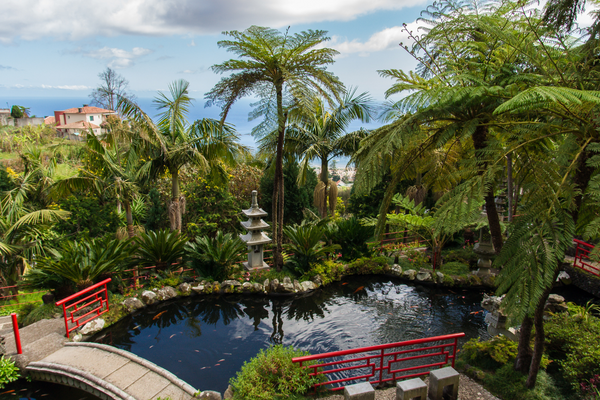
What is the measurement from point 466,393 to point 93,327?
6339mm

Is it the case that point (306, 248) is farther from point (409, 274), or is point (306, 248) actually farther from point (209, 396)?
point (209, 396)

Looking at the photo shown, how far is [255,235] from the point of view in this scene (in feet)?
29.3

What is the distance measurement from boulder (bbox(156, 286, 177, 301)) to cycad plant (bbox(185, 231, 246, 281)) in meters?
0.80

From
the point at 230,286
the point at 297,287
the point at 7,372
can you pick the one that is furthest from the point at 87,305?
the point at 297,287

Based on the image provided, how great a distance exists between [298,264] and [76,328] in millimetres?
4895

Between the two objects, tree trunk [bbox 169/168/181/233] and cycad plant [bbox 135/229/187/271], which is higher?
tree trunk [bbox 169/168/181/233]

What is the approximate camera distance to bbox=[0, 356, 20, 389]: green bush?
5281 mm

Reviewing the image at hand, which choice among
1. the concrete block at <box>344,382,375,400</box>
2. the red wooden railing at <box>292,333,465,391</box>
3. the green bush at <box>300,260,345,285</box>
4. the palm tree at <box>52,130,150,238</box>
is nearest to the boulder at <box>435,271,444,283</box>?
the green bush at <box>300,260,345,285</box>

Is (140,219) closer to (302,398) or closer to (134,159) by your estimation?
(134,159)

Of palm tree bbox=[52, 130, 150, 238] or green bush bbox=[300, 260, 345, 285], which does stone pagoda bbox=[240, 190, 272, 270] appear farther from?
palm tree bbox=[52, 130, 150, 238]

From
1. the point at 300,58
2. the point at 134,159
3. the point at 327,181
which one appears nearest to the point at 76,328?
the point at 134,159

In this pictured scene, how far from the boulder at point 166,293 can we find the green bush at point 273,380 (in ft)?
12.0

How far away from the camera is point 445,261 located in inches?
405

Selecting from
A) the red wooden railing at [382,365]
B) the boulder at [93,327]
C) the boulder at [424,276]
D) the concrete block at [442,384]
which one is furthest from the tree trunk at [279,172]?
the concrete block at [442,384]
